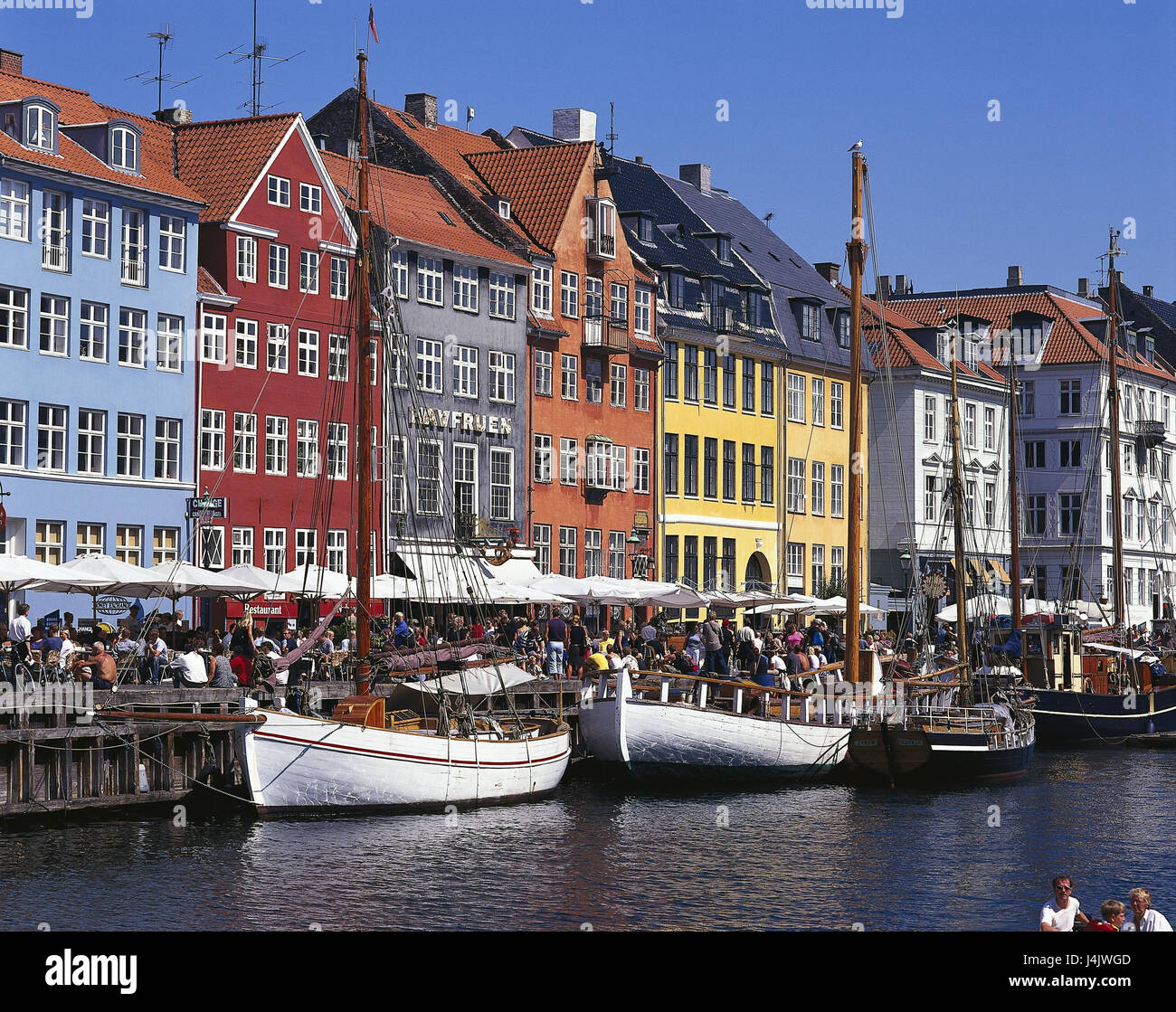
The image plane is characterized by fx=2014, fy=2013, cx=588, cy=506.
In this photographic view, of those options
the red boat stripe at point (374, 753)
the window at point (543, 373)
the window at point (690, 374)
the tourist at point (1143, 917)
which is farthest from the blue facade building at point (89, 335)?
the tourist at point (1143, 917)

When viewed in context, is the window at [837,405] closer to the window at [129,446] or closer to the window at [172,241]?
the window at [172,241]

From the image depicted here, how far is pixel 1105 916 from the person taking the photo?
16.4 meters

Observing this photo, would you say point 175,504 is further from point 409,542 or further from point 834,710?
point 834,710

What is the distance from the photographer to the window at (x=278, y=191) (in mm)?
58406

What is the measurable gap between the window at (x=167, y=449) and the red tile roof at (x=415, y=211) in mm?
9812

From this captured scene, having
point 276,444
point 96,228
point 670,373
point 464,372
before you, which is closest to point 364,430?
point 96,228

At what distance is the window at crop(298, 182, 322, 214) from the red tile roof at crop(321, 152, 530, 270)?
3.42 ft

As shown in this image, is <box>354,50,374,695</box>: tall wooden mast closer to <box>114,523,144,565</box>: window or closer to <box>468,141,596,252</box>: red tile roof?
<box>114,523,144,565</box>: window

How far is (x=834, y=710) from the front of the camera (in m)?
39.6

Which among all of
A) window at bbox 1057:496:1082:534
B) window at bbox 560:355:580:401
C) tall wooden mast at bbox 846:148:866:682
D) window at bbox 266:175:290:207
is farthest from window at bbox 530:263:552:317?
window at bbox 1057:496:1082:534

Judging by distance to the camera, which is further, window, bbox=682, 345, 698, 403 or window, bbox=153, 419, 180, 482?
window, bbox=682, 345, 698, 403

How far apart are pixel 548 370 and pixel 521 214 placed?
617cm

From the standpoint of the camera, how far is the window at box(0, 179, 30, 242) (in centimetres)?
5138

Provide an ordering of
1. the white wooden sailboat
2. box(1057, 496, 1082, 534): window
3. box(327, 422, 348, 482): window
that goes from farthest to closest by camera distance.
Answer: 1. box(1057, 496, 1082, 534): window
2. box(327, 422, 348, 482): window
3. the white wooden sailboat
